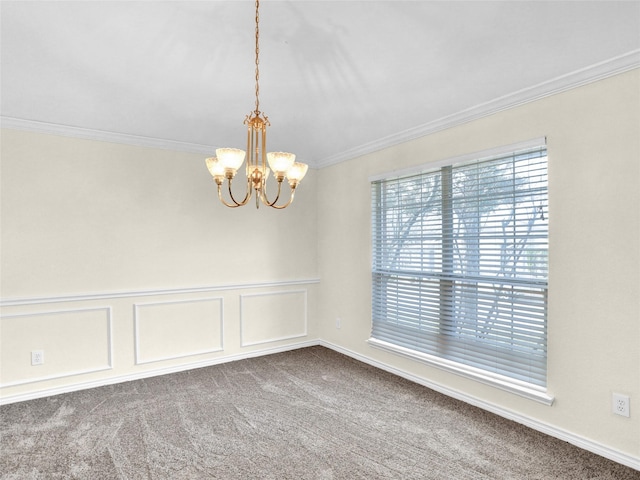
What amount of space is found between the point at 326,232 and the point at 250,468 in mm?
2818

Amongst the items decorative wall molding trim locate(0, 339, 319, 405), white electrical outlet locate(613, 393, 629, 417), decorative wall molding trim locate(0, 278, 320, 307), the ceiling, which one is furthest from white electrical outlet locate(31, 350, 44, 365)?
white electrical outlet locate(613, 393, 629, 417)

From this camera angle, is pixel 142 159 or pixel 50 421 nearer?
pixel 50 421

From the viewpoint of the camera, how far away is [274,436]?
8.29 ft

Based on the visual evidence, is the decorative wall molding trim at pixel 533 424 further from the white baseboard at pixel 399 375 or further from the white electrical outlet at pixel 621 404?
the white electrical outlet at pixel 621 404

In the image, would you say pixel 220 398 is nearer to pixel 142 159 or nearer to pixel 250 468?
pixel 250 468

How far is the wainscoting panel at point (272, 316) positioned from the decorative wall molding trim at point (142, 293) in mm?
107

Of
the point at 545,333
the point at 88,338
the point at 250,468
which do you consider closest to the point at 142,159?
the point at 88,338

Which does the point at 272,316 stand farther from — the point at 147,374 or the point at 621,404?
the point at 621,404

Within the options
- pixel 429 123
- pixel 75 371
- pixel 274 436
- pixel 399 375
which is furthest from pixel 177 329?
pixel 429 123

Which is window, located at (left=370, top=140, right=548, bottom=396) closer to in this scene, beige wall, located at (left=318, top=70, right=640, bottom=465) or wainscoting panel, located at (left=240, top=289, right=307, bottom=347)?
beige wall, located at (left=318, top=70, right=640, bottom=465)

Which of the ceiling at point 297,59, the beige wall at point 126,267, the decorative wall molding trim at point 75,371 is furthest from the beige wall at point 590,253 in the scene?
the decorative wall molding trim at point 75,371

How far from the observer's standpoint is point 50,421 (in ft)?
8.98

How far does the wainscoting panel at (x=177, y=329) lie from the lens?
362 centimetres

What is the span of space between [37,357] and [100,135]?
1.98 metres
